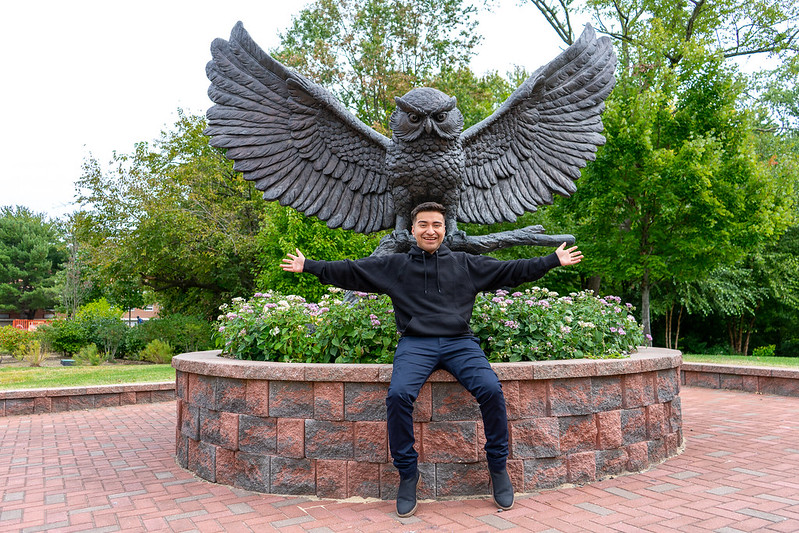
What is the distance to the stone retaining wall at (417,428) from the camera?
11.2 feet

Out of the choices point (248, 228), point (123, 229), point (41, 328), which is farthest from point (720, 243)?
point (41, 328)

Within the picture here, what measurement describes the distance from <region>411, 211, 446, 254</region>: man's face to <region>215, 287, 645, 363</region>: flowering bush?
0.70m

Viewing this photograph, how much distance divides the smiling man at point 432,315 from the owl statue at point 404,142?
1059 millimetres

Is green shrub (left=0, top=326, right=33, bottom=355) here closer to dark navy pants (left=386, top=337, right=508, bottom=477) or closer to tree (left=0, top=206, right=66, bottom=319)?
dark navy pants (left=386, top=337, right=508, bottom=477)

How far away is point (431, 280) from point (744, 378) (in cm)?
675

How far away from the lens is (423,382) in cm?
317

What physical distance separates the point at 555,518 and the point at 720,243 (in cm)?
1001

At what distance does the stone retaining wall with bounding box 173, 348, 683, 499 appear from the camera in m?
3.41

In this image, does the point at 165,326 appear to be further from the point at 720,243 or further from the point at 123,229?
the point at 720,243

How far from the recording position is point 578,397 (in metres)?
3.64

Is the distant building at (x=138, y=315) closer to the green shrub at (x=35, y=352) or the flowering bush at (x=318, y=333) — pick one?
the green shrub at (x=35, y=352)

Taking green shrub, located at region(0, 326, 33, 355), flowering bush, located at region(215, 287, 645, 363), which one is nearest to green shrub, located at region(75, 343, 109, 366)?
green shrub, located at region(0, 326, 33, 355)

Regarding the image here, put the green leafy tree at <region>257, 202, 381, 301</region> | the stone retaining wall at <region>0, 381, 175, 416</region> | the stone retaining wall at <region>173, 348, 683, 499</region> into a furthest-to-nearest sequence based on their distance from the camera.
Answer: the green leafy tree at <region>257, 202, 381, 301</region>, the stone retaining wall at <region>0, 381, 175, 416</region>, the stone retaining wall at <region>173, 348, 683, 499</region>

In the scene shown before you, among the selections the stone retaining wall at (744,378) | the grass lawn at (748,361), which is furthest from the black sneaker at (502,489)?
the grass lawn at (748,361)
